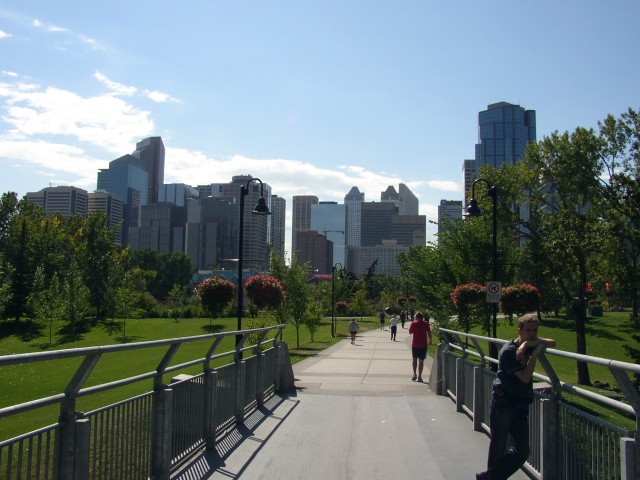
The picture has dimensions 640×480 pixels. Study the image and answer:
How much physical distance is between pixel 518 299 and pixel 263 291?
9.50m

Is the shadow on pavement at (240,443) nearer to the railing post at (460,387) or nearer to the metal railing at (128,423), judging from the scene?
the metal railing at (128,423)

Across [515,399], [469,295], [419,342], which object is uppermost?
[469,295]

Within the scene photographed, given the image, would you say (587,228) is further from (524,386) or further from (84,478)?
(84,478)

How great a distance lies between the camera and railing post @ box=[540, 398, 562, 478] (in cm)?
563

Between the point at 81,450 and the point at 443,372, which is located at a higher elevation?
the point at 81,450

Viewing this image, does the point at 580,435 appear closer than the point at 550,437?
Yes

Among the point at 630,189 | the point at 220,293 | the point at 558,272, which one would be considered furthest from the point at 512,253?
the point at 220,293

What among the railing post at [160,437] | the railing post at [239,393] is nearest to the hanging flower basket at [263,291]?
the railing post at [239,393]

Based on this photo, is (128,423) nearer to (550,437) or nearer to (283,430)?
(550,437)

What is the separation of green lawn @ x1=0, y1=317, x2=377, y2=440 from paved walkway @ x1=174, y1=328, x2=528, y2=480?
4206 millimetres

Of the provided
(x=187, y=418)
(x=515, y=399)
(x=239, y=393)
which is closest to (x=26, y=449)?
(x=187, y=418)

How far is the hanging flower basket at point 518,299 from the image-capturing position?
19875 millimetres

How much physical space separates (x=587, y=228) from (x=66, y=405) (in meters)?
26.2

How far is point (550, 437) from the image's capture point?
223 inches
